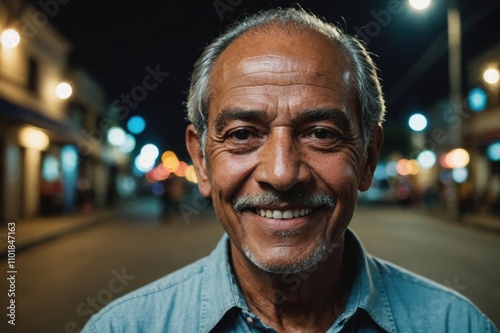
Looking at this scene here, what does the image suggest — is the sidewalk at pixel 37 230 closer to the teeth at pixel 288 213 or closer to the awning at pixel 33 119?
the awning at pixel 33 119

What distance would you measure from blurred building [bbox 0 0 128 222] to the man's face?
14.4 metres

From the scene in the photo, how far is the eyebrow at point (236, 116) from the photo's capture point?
1.89m

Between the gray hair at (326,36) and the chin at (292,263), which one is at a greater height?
the gray hair at (326,36)

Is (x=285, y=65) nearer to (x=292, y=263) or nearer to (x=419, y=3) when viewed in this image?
(x=292, y=263)

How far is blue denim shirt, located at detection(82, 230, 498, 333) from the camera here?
1896 millimetres

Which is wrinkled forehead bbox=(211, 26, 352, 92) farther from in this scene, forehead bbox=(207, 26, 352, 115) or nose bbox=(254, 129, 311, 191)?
nose bbox=(254, 129, 311, 191)

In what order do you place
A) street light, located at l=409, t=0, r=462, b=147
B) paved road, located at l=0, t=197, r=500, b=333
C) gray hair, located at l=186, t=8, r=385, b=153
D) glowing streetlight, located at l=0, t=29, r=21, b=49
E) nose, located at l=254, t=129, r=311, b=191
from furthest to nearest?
street light, located at l=409, t=0, r=462, b=147 < glowing streetlight, located at l=0, t=29, r=21, b=49 < paved road, located at l=0, t=197, r=500, b=333 < gray hair, located at l=186, t=8, r=385, b=153 < nose, located at l=254, t=129, r=311, b=191

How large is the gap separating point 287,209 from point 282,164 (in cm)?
19

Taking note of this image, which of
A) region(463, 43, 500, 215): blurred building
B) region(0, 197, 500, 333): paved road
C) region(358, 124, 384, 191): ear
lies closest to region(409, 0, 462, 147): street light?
region(463, 43, 500, 215): blurred building

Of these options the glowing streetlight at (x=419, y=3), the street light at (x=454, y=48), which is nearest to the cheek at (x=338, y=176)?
the glowing streetlight at (x=419, y=3)

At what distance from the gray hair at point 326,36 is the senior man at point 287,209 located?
1 centimetres

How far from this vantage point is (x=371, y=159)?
222 centimetres

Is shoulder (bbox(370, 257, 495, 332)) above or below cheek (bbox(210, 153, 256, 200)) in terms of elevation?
below

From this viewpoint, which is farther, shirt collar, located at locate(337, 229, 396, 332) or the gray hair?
the gray hair
